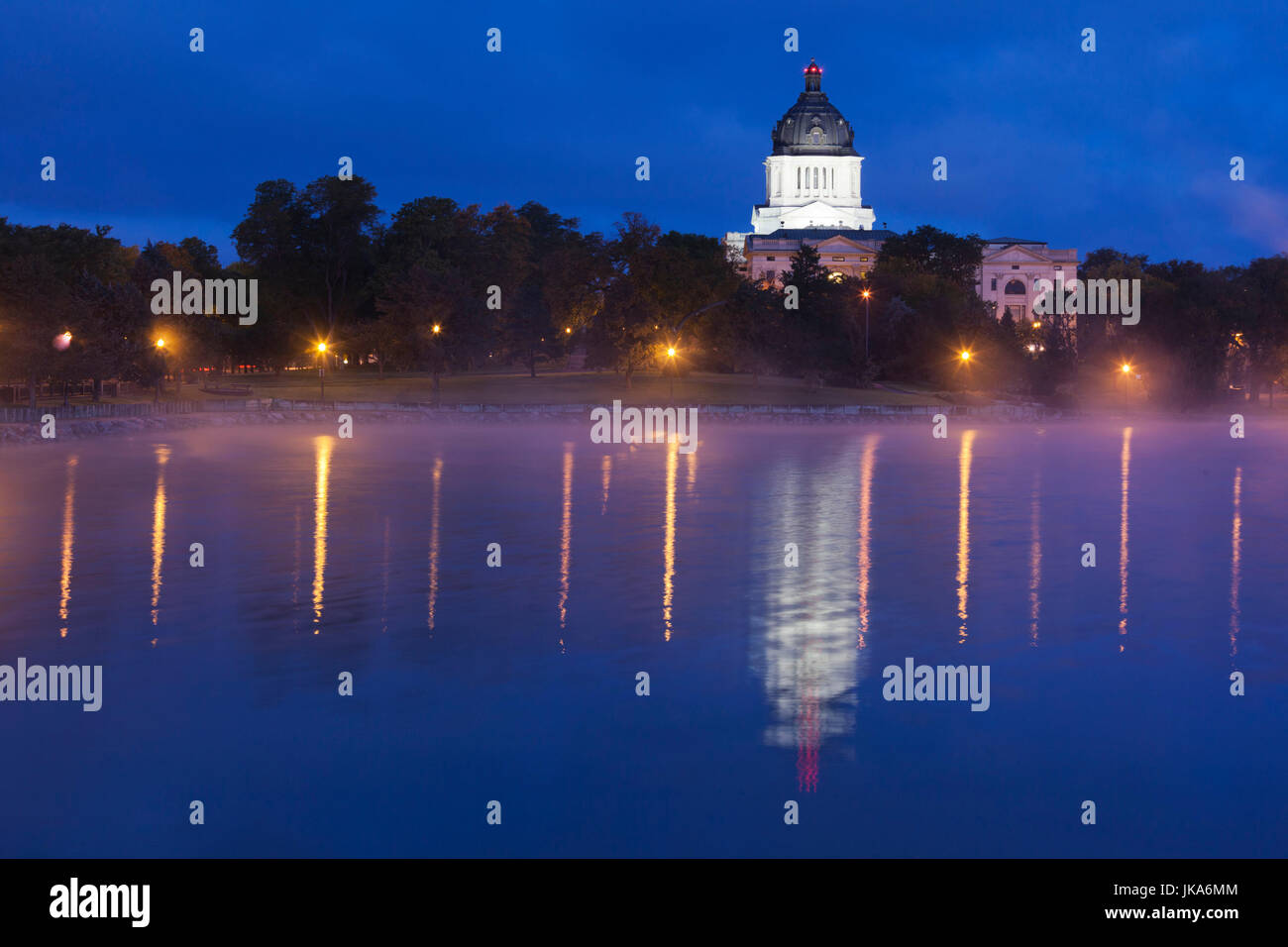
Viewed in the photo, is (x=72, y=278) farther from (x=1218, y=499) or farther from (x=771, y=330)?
(x=1218, y=499)

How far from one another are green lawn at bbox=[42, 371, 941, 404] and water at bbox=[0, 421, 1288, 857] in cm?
5137

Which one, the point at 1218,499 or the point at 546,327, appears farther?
the point at 546,327

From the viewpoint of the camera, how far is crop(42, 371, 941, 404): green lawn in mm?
82125

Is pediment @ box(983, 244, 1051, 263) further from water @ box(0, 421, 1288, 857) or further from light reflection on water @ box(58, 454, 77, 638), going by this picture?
light reflection on water @ box(58, 454, 77, 638)

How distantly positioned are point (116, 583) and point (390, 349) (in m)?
73.7

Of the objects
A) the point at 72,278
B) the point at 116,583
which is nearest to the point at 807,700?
the point at 116,583

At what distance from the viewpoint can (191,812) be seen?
1019 cm

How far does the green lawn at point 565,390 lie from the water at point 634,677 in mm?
51374

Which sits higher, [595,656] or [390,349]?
[390,349]

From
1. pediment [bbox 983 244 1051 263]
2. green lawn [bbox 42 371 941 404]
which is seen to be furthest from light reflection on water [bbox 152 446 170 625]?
pediment [bbox 983 244 1051 263]

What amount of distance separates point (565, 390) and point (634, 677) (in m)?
A: 73.6

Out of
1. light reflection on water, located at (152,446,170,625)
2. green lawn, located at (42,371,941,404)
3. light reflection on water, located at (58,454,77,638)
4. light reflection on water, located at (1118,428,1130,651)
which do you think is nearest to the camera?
light reflection on water, located at (1118,428,1130,651)

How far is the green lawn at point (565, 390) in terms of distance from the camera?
269 feet

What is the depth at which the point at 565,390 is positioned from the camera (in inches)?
3430
